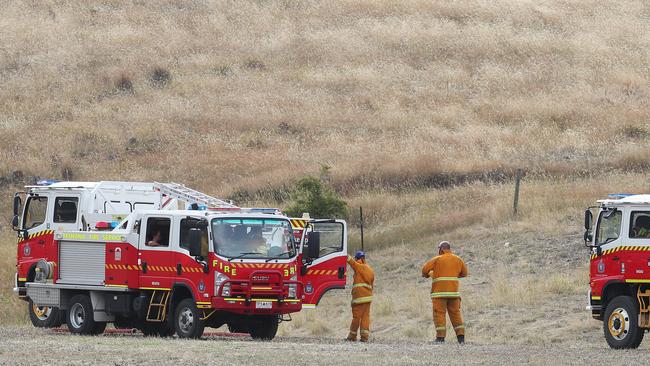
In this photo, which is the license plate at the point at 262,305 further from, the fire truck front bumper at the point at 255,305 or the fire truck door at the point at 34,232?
the fire truck door at the point at 34,232

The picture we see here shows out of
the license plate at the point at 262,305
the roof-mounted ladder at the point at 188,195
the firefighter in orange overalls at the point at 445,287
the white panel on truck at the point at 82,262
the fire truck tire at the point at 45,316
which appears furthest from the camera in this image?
the roof-mounted ladder at the point at 188,195

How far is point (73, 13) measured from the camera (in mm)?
67562

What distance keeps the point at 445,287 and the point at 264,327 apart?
3726 millimetres

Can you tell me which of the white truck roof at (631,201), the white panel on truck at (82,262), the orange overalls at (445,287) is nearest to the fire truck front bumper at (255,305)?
the orange overalls at (445,287)

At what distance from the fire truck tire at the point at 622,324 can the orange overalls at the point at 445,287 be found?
8.14ft

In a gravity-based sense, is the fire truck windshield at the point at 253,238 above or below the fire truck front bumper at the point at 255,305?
above

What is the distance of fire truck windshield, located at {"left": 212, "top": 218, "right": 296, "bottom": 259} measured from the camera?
2098cm

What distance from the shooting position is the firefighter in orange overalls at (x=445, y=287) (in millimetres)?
21109

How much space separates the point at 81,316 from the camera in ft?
75.7

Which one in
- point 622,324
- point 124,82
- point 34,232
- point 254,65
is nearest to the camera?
point 622,324

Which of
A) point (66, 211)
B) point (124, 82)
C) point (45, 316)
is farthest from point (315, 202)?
point (124, 82)

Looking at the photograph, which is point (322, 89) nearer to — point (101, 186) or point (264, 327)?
point (101, 186)

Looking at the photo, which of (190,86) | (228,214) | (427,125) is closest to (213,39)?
(190,86)

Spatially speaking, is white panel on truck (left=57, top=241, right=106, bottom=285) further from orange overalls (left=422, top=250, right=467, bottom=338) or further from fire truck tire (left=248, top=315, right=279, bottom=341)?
orange overalls (left=422, top=250, right=467, bottom=338)
